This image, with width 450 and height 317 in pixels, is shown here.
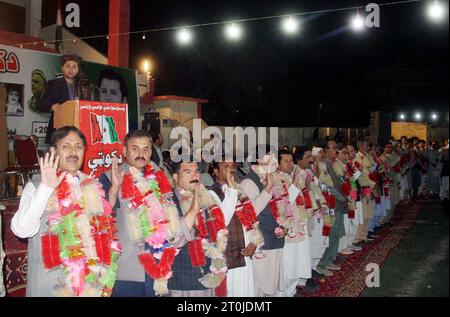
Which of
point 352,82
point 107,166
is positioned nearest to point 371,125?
point 352,82

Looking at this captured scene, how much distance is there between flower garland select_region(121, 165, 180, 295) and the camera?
325cm

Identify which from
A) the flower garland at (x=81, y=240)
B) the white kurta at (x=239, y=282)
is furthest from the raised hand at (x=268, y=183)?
the flower garland at (x=81, y=240)

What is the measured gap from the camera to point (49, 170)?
282 centimetres

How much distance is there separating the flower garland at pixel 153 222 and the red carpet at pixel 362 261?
3.02 meters

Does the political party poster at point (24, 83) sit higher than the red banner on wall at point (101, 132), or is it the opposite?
the political party poster at point (24, 83)

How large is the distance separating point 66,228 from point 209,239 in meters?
1.27

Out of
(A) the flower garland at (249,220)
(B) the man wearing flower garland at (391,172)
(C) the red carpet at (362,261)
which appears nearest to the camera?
(A) the flower garland at (249,220)

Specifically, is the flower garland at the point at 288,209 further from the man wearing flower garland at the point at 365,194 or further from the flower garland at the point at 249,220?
the man wearing flower garland at the point at 365,194

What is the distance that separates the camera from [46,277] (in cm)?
292

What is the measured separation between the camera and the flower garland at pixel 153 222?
10.7 ft

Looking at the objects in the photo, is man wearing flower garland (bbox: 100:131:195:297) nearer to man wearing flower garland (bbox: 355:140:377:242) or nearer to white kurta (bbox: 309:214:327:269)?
white kurta (bbox: 309:214:327:269)

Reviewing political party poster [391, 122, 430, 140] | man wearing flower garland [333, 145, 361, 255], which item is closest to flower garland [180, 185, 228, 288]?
man wearing flower garland [333, 145, 361, 255]

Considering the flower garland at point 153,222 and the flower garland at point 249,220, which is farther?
the flower garland at point 249,220

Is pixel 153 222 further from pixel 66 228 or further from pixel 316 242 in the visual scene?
pixel 316 242
